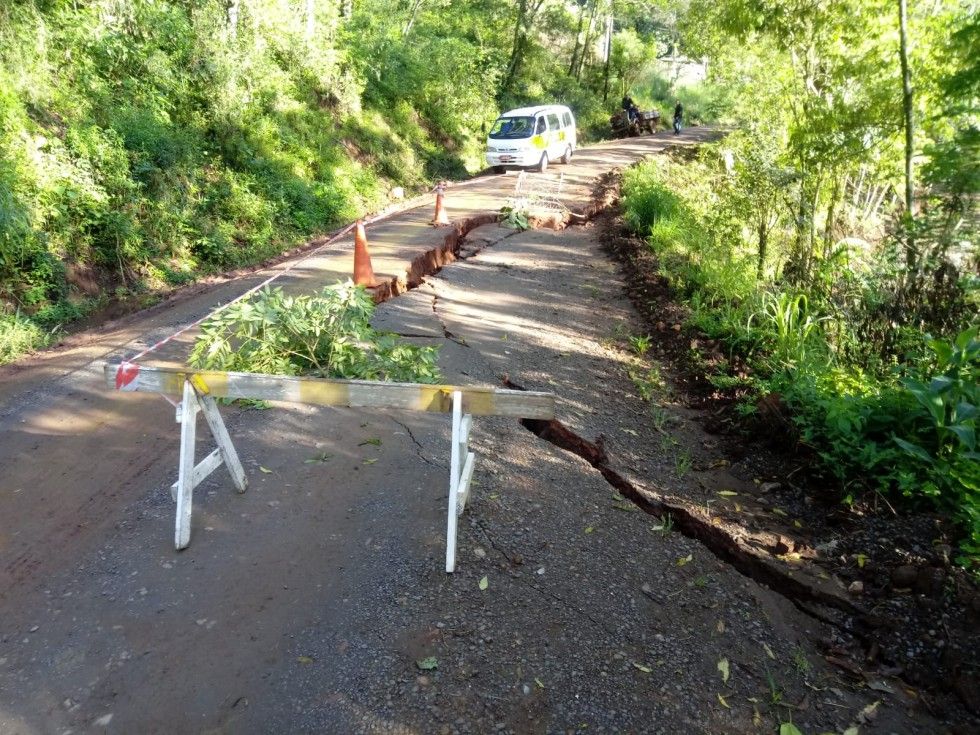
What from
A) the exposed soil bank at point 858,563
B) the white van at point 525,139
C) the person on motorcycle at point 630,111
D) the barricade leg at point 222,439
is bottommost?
the exposed soil bank at point 858,563

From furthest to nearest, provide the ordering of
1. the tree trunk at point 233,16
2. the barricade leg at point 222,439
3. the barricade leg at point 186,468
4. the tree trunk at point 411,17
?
the tree trunk at point 411,17, the tree trunk at point 233,16, the barricade leg at point 222,439, the barricade leg at point 186,468

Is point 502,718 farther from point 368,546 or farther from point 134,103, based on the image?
point 134,103

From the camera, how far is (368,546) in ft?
13.0

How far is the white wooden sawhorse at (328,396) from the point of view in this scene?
3588mm

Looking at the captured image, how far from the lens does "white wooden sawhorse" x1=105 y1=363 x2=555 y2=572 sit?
3588 mm

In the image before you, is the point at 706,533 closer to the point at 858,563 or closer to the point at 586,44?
the point at 858,563

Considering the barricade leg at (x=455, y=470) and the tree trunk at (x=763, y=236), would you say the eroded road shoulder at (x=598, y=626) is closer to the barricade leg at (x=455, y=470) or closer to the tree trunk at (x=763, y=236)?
the barricade leg at (x=455, y=470)

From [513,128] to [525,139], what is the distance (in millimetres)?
807

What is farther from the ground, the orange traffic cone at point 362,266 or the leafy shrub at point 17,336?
the orange traffic cone at point 362,266

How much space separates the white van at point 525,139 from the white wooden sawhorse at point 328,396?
17.5 m

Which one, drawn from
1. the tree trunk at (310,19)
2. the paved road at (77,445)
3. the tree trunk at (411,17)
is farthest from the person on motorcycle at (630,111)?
the paved road at (77,445)

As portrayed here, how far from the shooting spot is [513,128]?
20469mm

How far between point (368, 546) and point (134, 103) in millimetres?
11518

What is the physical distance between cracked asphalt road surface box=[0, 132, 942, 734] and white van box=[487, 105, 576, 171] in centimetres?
1595
